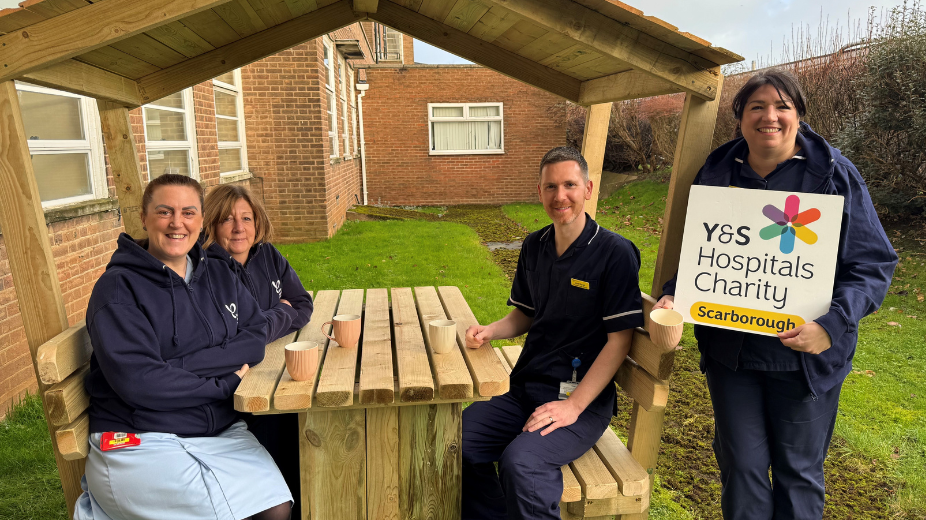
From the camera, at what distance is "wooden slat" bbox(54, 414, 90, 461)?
7.10 feet

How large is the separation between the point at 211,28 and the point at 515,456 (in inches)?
102

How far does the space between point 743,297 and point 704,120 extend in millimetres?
841

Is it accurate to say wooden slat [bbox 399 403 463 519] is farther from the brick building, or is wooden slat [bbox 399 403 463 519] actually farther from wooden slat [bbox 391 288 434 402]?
the brick building

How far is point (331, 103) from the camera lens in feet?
Answer: 41.8

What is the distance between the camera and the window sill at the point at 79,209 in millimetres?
4367

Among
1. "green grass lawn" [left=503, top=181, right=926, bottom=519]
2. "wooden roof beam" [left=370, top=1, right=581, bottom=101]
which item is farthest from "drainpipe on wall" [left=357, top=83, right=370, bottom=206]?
"wooden roof beam" [left=370, top=1, right=581, bottom=101]

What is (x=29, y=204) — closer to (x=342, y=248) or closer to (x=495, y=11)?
(x=495, y=11)

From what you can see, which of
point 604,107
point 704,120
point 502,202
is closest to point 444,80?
point 502,202

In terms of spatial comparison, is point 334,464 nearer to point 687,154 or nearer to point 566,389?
point 566,389

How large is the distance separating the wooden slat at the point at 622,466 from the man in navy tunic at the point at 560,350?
0.11 m

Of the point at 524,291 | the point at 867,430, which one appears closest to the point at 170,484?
the point at 524,291

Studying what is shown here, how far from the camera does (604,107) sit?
3.80 m

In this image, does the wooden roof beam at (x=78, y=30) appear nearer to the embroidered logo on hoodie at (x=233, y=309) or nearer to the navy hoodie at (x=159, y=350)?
the navy hoodie at (x=159, y=350)

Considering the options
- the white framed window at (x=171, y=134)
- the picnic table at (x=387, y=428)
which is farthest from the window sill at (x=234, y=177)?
the picnic table at (x=387, y=428)
